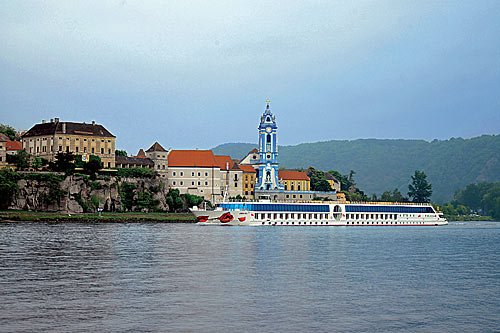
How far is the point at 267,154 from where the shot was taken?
134750 millimetres

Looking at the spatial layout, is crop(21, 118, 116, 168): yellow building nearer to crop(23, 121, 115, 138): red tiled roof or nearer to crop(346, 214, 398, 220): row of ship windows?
crop(23, 121, 115, 138): red tiled roof

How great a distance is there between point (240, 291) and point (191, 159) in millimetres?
105221

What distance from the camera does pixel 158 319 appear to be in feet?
69.5

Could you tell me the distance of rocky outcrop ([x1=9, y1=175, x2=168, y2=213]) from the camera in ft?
330

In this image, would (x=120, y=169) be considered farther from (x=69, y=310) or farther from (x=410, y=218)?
(x=69, y=310)

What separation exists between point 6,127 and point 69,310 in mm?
124481

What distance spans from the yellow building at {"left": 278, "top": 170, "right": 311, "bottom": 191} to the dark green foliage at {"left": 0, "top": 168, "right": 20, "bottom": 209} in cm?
6207

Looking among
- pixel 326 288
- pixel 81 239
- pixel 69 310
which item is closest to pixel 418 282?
pixel 326 288

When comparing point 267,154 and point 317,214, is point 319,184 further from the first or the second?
point 317,214

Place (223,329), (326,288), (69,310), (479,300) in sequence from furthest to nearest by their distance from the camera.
A: (326,288) < (479,300) < (69,310) < (223,329)

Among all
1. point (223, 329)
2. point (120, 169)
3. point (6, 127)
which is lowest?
point (223, 329)

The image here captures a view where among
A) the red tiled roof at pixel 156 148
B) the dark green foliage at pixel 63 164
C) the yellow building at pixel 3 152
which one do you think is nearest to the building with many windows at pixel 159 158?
the red tiled roof at pixel 156 148

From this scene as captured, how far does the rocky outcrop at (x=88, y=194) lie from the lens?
100562 mm

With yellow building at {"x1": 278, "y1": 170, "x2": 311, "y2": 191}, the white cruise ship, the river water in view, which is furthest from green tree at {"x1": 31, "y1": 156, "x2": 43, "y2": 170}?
the river water
